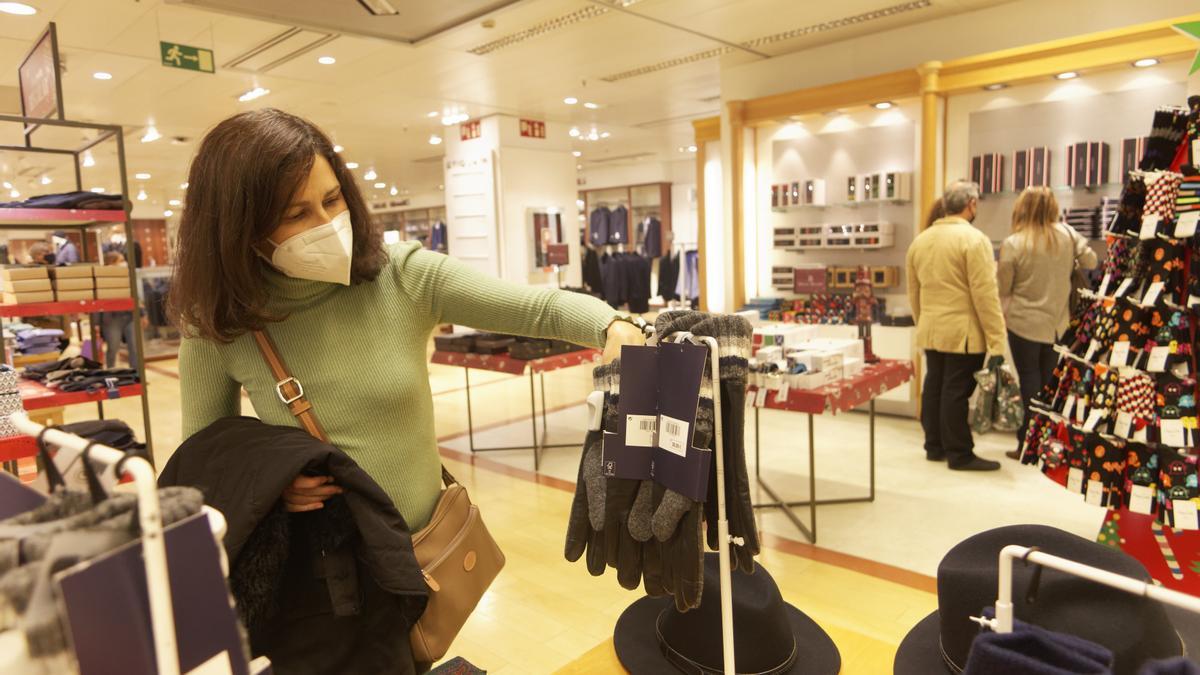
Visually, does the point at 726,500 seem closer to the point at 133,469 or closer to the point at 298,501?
the point at 298,501

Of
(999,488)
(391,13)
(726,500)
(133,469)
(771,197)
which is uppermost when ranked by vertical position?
(391,13)

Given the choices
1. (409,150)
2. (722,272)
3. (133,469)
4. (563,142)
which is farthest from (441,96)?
(133,469)

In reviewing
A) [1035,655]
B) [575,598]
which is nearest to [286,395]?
[1035,655]

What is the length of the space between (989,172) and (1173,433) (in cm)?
365

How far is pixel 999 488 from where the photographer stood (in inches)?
170

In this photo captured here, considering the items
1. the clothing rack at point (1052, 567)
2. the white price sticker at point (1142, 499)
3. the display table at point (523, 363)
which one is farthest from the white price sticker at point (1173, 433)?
the display table at point (523, 363)

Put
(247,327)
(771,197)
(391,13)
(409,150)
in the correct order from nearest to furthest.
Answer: (247,327)
(391,13)
(771,197)
(409,150)

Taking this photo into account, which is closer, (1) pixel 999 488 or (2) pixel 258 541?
(2) pixel 258 541

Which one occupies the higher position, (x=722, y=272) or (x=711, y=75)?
(x=711, y=75)

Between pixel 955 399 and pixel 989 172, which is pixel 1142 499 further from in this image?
pixel 989 172

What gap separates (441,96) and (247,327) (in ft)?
25.1

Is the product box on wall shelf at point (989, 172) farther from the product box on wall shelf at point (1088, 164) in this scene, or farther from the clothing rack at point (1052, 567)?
the clothing rack at point (1052, 567)

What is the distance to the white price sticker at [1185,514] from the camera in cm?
242

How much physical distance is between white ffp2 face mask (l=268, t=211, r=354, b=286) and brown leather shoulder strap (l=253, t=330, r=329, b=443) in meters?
0.13
